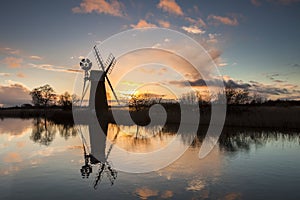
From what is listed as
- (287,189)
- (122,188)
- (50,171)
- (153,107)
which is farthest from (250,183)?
(153,107)

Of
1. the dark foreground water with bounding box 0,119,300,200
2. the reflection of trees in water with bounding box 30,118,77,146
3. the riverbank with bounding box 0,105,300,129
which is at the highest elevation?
the riverbank with bounding box 0,105,300,129

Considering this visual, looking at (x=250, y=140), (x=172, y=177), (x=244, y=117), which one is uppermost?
(x=244, y=117)

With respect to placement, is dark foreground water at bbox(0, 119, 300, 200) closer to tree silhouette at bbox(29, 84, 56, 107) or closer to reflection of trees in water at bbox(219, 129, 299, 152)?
reflection of trees in water at bbox(219, 129, 299, 152)

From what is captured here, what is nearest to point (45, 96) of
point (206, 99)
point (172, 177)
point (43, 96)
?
point (43, 96)

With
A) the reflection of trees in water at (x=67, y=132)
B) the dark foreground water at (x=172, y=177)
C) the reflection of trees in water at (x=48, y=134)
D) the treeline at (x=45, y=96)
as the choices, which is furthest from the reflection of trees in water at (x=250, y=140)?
the treeline at (x=45, y=96)

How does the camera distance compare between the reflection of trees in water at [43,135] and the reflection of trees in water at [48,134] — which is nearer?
the reflection of trees in water at [43,135]

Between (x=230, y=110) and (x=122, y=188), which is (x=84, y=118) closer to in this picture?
(x=230, y=110)

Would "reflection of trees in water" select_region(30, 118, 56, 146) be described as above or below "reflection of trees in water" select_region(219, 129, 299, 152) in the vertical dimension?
below

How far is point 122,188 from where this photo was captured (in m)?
6.84

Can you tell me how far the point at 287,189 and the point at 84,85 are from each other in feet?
105

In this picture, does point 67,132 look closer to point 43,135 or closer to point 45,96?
point 43,135

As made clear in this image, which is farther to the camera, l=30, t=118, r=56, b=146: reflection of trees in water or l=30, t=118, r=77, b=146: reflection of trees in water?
l=30, t=118, r=77, b=146: reflection of trees in water

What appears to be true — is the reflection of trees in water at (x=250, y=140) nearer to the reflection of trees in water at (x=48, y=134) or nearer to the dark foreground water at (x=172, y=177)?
the dark foreground water at (x=172, y=177)

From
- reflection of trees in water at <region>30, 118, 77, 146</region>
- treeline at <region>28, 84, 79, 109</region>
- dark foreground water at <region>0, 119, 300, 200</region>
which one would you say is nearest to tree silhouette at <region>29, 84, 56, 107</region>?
treeline at <region>28, 84, 79, 109</region>
